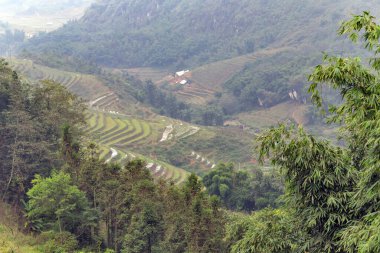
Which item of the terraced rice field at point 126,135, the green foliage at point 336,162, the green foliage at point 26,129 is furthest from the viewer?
the terraced rice field at point 126,135

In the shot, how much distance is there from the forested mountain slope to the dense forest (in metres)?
103

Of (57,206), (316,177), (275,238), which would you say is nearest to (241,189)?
(57,206)

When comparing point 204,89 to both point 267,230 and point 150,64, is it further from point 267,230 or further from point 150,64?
point 267,230

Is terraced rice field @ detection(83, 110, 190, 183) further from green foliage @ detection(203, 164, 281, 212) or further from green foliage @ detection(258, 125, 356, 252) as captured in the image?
green foliage @ detection(258, 125, 356, 252)

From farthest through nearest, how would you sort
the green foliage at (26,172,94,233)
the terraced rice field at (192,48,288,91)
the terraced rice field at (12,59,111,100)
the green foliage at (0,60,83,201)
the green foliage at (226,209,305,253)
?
the terraced rice field at (192,48,288,91) → the terraced rice field at (12,59,111,100) → the green foliage at (0,60,83,201) → the green foliage at (26,172,94,233) → the green foliage at (226,209,305,253)

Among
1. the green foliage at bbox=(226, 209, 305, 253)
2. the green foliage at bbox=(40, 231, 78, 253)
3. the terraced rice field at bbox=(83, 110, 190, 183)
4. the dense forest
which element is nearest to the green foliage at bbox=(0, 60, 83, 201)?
the dense forest

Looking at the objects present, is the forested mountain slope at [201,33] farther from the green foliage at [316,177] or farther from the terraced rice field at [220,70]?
the green foliage at [316,177]

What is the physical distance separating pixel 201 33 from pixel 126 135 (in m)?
110

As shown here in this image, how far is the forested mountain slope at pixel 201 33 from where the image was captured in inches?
4988

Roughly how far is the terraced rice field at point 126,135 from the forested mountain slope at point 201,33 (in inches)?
2797

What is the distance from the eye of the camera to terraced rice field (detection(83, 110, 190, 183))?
126 ft

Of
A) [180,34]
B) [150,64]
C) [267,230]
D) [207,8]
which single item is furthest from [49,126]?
[207,8]

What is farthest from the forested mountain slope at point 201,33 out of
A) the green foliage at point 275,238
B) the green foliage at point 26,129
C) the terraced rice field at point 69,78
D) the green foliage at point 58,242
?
the green foliage at point 275,238

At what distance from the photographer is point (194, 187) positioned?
15211 millimetres
